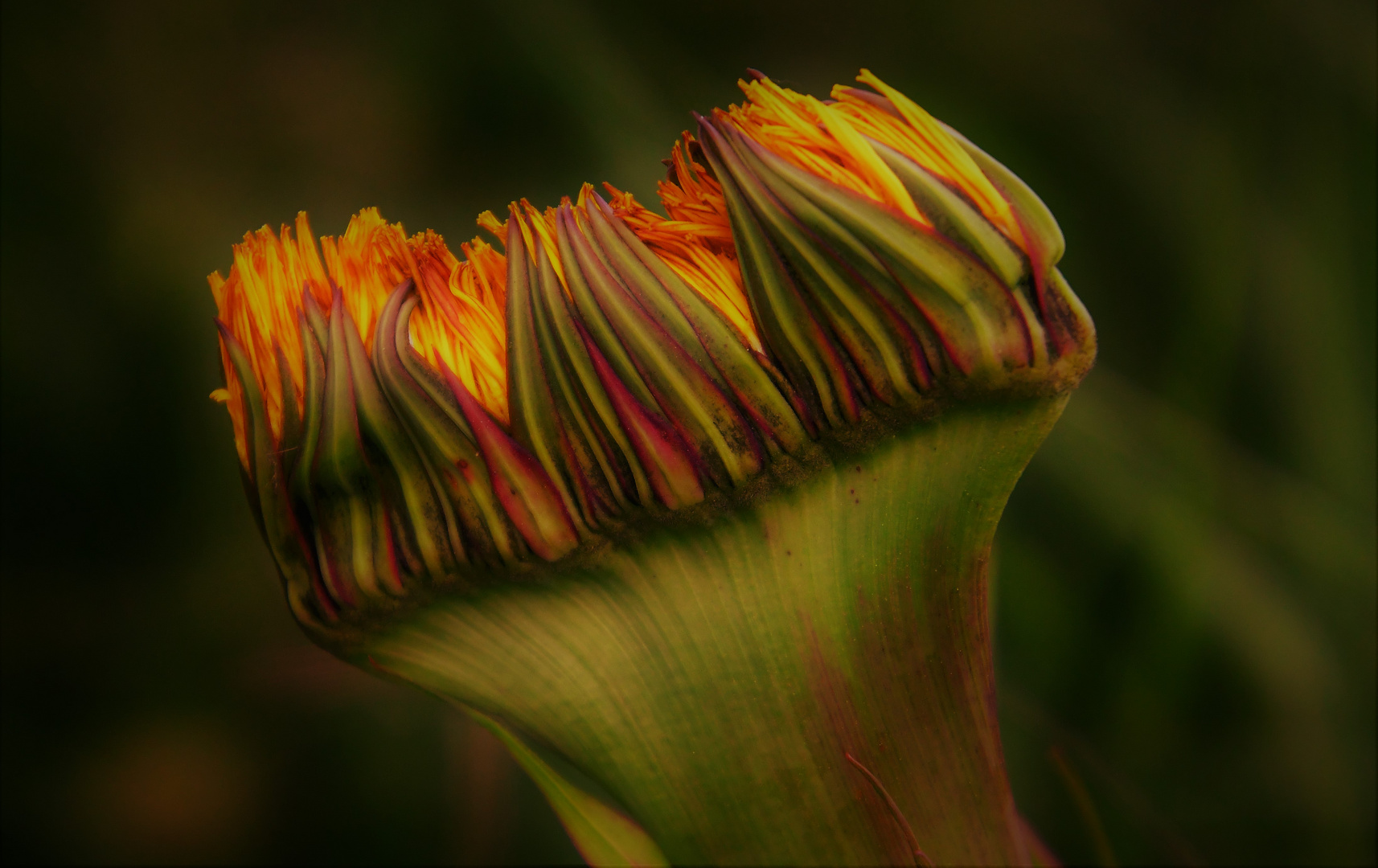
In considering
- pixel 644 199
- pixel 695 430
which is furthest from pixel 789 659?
pixel 644 199

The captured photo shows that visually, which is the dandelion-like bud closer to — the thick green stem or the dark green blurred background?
the thick green stem

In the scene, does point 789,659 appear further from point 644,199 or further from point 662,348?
point 644,199

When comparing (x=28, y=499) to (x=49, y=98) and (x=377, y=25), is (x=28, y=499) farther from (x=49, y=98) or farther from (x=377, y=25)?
(x=377, y=25)

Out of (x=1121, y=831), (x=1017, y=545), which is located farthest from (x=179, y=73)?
(x=1121, y=831)

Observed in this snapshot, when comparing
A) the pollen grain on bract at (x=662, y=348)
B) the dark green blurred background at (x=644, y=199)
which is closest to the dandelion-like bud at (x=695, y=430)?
the pollen grain on bract at (x=662, y=348)

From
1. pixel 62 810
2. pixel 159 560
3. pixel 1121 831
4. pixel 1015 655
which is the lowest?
pixel 1121 831
